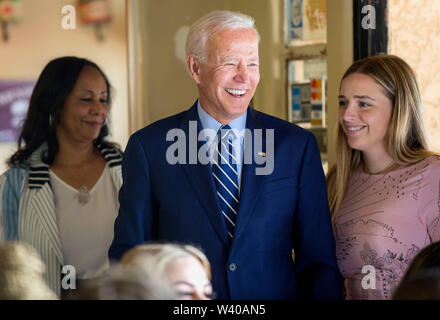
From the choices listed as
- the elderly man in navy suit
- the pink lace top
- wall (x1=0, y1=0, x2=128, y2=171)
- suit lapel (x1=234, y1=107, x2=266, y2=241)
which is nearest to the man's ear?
the elderly man in navy suit

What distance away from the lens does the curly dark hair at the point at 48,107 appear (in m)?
3.12

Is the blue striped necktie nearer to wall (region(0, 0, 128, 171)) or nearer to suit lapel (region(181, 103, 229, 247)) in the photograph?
suit lapel (region(181, 103, 229, 247))

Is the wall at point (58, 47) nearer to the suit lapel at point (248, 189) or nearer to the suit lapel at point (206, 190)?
the suit lapel at point (206, 190)

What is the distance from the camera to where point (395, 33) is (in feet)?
10.5

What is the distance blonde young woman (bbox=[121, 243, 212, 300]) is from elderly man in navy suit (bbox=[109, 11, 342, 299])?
0.67 metres

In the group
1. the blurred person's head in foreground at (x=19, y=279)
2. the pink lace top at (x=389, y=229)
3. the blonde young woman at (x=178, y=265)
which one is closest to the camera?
the blurred person's head in foreground at (x=19, y=279)

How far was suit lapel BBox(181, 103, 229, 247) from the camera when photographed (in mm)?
2133

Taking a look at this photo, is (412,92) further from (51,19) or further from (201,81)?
(51,19)

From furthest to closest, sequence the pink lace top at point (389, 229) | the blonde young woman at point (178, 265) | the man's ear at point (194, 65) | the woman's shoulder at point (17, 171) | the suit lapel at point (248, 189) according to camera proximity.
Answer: the woman's shoulder at point (17, 171), the pink lace top at point (389, 229), the man's ear at point (194, 65), the suit lapel at point (248, 189), the blonde young woman at point (178, 265)

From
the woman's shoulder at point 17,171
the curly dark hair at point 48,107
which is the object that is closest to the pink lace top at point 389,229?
the curly dark hair at point 48,107

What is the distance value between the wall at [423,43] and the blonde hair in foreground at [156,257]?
2066 mm

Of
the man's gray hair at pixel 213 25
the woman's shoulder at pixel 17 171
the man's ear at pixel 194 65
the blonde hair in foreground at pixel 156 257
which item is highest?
the man's gray hair at pixel 213 25
